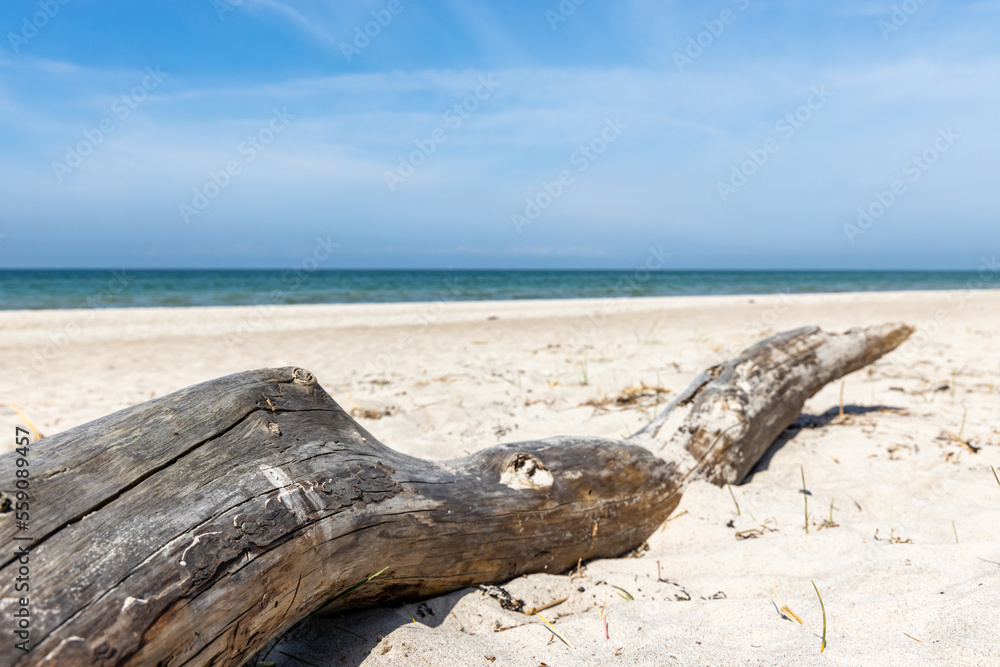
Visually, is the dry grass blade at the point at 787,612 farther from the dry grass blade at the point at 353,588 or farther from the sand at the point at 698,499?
the dry grass blade at the point at 353,588

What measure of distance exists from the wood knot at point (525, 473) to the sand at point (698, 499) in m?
0.38

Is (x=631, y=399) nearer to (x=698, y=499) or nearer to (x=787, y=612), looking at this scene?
(x=698, y=499)

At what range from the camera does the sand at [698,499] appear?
5.73 feet

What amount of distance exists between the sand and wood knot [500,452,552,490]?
0.38 meters

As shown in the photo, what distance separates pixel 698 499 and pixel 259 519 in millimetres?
2041

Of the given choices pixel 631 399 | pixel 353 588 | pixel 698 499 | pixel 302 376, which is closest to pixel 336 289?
pixel 631 399

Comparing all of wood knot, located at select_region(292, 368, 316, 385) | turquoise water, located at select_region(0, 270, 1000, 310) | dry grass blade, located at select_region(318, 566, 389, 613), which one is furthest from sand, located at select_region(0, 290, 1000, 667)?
turquoise water, located at select_region(0, 270, 1000, 310)

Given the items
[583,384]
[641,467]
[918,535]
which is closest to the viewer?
[918,535]

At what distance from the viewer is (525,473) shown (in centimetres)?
223

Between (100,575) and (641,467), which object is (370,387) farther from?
(100,575)

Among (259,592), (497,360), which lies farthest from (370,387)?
(259,592)

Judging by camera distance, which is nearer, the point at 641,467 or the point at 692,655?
the point at 692,655

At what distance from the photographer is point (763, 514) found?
105 inches

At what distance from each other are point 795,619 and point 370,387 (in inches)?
169
